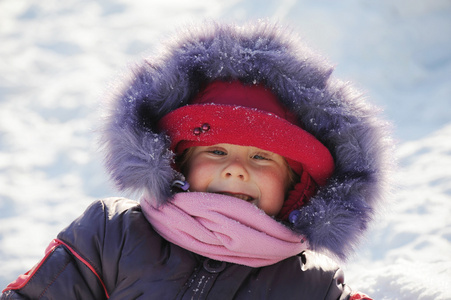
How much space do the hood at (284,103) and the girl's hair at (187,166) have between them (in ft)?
0.34

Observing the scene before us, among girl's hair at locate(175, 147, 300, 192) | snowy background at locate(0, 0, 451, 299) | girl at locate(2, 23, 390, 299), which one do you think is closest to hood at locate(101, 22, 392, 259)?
girl at locate(2, 23, 390, 299)

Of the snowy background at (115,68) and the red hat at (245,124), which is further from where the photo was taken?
the snowy background at (115,68)

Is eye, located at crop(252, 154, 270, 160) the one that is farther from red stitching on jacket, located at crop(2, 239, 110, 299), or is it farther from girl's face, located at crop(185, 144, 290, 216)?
red stitching on jacket, located at crop(2, 239, 110, 299)

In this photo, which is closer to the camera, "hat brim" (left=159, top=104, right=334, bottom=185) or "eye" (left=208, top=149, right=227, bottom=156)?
"hat brim" (left=159, top=104, right=334, bottom=185)

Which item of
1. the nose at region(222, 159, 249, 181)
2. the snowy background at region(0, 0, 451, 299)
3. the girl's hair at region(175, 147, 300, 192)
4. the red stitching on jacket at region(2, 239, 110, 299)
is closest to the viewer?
the red stitching on jacket at region(2, 239, 110, 299)

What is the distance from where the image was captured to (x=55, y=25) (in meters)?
3.47

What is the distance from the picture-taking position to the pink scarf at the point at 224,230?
1245 millimetres

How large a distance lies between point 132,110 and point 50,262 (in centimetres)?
42

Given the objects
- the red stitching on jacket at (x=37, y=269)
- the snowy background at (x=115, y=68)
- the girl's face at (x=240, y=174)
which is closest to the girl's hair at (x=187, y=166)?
the girl's face at (x=240, y=174)

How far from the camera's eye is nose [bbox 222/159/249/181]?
132cm

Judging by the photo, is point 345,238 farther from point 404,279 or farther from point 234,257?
point 404,279

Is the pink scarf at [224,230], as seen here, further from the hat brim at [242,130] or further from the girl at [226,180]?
the hat brim at [242,130]

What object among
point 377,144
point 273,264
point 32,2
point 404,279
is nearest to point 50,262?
point 273,264

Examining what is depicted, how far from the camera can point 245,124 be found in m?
1.25
